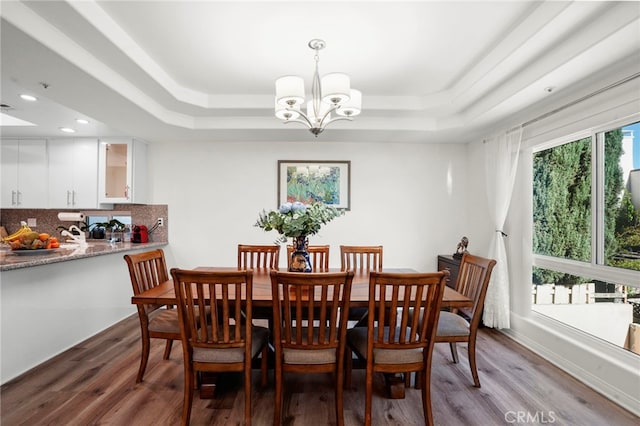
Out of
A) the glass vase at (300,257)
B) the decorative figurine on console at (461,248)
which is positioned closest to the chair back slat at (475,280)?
the glass vase at (300,257)

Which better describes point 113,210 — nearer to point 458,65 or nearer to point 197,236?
point 197,236

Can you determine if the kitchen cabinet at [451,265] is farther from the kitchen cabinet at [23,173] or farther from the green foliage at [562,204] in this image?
the kitchen cabinet at [23,173]

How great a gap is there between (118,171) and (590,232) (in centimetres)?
508

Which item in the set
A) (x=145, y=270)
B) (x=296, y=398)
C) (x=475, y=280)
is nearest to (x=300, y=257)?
(x=296, y=398)

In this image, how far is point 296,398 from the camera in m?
2.18

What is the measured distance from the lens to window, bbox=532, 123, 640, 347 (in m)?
2.32

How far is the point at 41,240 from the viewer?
2.82 metres

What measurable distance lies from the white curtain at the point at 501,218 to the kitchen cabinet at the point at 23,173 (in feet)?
17.8

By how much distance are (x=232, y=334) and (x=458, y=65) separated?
2733mm

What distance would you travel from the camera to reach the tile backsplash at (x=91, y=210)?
4340 millimetres

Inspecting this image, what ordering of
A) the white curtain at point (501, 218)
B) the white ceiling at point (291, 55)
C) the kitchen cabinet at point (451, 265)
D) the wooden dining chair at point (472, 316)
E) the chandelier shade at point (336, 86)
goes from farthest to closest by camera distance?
the kitchen cabinet at point (451, 265)
the white curtain at point (501, 218)
the wooden dining chair at point (472, 316)
the chandelier shade at point (336, 86)
the white ceiling at point (291, 55)

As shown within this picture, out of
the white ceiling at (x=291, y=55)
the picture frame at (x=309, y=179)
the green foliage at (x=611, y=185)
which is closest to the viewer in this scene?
the white ceiling at (x=291, y=55)

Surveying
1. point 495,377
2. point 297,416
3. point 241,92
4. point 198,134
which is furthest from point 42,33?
point 495,377

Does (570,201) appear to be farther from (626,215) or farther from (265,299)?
(265,299)
